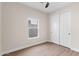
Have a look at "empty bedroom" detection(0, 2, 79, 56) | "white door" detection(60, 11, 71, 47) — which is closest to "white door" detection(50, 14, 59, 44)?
"empty bedroom" detection(0, 2, 79, 56)

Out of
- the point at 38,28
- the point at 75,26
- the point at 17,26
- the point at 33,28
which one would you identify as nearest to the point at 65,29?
the point at 75,26

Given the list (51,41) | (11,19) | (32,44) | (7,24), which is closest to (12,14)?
(11,19)

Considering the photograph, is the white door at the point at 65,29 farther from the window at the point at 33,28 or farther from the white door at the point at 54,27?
the window at the point at 33,28

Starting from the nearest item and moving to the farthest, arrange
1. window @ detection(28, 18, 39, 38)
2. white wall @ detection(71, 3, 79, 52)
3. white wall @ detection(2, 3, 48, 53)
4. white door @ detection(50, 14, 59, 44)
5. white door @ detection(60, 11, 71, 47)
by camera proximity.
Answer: white wall @ detection(2, 3, 48, 53) < white wall @ detection(71, 3, 79, 52) < white door @ detection(60, 11, 71, 47) < window @ detection(28, 18, 39, 38) < white door @ detection(50, 14, 59, 44)

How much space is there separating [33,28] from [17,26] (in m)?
0.73

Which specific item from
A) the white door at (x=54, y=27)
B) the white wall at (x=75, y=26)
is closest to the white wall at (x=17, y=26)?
the white door at (x=54, y=27)

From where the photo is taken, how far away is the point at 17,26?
2.98 metres

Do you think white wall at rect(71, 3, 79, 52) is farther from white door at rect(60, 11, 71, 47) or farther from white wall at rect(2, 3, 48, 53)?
white wall at rect(2, 3, 48, 53)

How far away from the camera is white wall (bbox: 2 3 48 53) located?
104 inches

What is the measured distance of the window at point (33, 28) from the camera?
333 cm

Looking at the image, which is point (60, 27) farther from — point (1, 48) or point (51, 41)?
point (1, 48)

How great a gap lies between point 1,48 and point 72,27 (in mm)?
2670

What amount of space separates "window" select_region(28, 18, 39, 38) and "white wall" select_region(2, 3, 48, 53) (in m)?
0.15

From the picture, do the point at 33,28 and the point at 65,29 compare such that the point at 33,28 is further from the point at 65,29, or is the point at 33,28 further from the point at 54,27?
the point at 65,29
